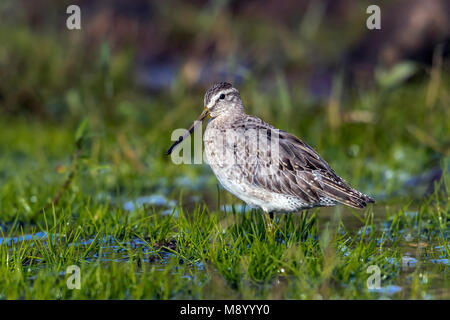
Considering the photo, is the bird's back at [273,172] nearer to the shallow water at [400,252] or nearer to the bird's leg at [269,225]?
the bird's leg at [269,225]

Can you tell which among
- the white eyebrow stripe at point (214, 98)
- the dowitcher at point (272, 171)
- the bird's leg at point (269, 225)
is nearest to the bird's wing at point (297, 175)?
the dowitcher at point (272, 171)

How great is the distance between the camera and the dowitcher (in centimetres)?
555

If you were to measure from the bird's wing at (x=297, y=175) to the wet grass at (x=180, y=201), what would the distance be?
0.24 m

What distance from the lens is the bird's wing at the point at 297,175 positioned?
554 cm

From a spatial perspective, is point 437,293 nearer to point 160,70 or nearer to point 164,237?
point 164,237

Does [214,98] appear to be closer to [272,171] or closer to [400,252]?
[272,171]

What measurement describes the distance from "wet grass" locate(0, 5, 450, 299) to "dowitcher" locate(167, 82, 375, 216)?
0.69ft

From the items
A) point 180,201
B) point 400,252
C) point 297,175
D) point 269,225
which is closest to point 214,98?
point 180,201

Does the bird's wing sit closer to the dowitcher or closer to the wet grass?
the dowitcher

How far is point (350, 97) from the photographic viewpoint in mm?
11539

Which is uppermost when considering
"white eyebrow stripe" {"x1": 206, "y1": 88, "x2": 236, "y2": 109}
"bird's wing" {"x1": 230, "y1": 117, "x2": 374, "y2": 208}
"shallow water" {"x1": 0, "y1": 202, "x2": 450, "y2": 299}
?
"white eyebrow stripe" {"x1": 206, "y1": 88, "x2": 236, "y2": 109}

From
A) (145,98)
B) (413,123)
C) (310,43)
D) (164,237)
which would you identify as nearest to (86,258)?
(164,237)

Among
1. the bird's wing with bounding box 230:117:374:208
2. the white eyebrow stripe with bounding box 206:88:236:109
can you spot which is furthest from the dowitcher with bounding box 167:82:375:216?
the white eyebrow stripe with bounding box 206:88:236:109
